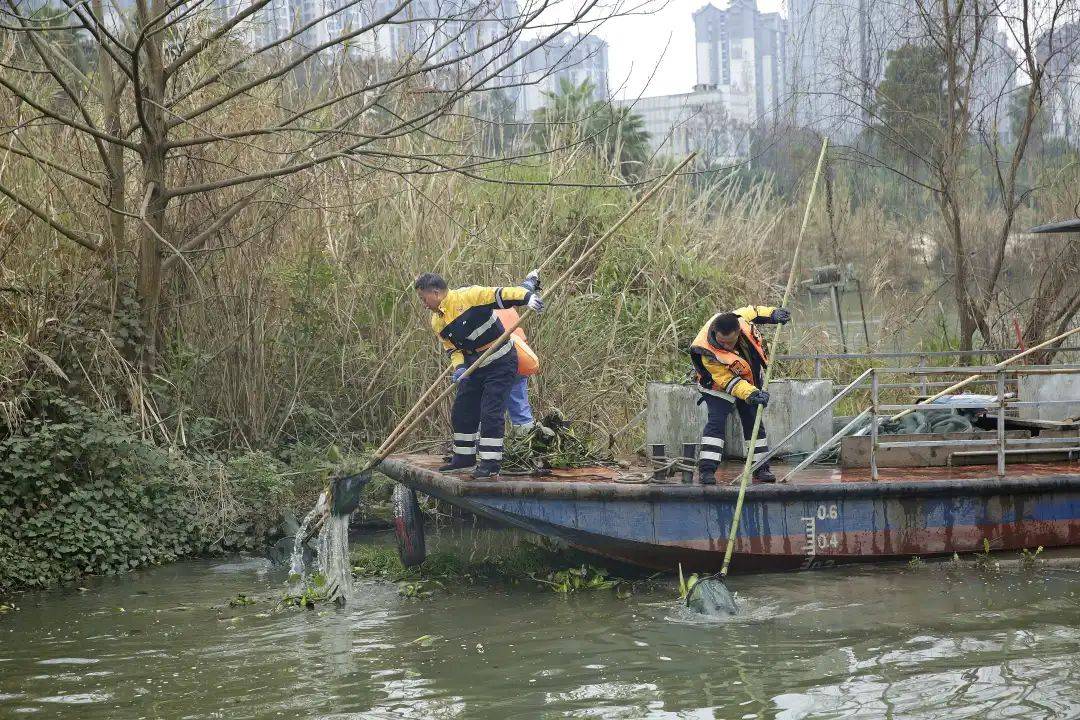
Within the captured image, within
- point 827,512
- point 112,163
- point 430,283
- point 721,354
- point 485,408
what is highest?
point 112,163

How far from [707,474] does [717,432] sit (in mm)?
326

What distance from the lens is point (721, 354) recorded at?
8.65 meters

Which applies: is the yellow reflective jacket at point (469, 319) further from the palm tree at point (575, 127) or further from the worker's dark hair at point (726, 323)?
the palm tree at point (575, 127)

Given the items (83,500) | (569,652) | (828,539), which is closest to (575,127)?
(828,539)

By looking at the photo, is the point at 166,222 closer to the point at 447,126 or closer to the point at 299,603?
the point at 447,126

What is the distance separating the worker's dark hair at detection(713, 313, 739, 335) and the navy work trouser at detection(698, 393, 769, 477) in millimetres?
507

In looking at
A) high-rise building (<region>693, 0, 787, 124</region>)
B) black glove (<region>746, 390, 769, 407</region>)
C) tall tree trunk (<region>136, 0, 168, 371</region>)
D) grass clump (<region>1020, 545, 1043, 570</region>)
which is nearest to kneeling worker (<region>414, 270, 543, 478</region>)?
black glove (<region>746, 390, 769, 407</region>)

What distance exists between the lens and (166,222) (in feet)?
36.9

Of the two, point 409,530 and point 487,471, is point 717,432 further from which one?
point 409,530

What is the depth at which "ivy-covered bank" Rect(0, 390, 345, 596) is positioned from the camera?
930cm

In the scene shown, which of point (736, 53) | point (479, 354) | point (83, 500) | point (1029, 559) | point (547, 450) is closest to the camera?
point (1029, 559)

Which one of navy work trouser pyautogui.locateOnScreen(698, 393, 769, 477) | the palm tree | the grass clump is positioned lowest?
the grass clump

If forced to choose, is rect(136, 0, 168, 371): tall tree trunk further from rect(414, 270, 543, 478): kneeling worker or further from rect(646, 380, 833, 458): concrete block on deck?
rect(646, 380, 833, 458): concrete block on deck

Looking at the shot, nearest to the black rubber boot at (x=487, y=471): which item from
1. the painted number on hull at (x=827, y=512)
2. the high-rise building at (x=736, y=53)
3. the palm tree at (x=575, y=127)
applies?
the painted number on hull at (x=827, y=512)
